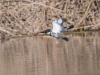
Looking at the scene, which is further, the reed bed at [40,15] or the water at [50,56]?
the reed bed at [40,15]

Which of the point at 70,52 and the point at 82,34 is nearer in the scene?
the point at 70,52

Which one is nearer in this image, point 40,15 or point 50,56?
point 50,56

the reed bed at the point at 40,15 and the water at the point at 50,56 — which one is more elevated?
the reed bed at the point at 40,15

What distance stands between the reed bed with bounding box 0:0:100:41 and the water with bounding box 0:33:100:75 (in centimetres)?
44

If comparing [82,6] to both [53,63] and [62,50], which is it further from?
[53,63]

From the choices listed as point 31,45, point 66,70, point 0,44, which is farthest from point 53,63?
point 0,44

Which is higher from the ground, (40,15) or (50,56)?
(40,15)

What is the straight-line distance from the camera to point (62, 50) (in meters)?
10.8

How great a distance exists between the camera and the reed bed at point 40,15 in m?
13.2

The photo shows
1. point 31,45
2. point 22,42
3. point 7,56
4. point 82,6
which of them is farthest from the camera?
point 82,6

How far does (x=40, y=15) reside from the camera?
13906 millimetres

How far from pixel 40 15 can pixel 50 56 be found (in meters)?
3.94

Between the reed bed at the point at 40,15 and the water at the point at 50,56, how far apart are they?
0.44m

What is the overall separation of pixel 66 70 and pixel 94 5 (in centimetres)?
623
